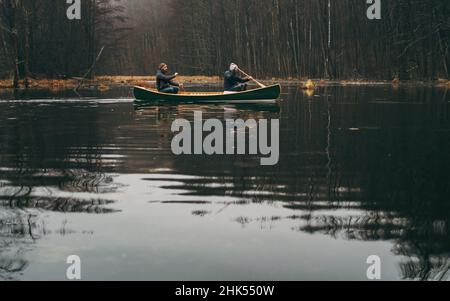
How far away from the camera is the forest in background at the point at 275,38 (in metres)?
48.8

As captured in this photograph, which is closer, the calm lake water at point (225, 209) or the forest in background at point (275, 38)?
the calm lake water at point (225, 209)

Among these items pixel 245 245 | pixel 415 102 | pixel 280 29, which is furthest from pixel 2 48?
pixel 245 245

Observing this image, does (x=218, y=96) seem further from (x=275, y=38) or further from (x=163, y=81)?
(x=275, y=38)

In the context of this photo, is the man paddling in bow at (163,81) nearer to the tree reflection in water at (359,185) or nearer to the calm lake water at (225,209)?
the tree reflection in water at (359,185)

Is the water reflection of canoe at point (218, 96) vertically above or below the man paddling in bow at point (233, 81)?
below

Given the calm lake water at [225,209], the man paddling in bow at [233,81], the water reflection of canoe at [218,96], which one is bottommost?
the calm lake water at [225,209]

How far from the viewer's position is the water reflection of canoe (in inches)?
1092

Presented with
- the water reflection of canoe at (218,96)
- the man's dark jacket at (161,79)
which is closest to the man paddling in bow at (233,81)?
the water reflection of canoe at (218,96)

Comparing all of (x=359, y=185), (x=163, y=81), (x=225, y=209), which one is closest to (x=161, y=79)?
(x=163, y=81)

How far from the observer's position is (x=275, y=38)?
64.2 m

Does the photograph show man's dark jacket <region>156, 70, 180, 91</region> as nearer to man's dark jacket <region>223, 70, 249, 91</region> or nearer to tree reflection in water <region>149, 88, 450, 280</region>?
man's dark jacket <region>223, 70, 249, 91</region>

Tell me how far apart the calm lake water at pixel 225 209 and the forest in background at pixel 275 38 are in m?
32.5

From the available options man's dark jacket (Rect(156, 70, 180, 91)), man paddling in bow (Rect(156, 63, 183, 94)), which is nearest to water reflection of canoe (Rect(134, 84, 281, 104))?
man paddling in bow (Rect(156, 63, 183, 94))
